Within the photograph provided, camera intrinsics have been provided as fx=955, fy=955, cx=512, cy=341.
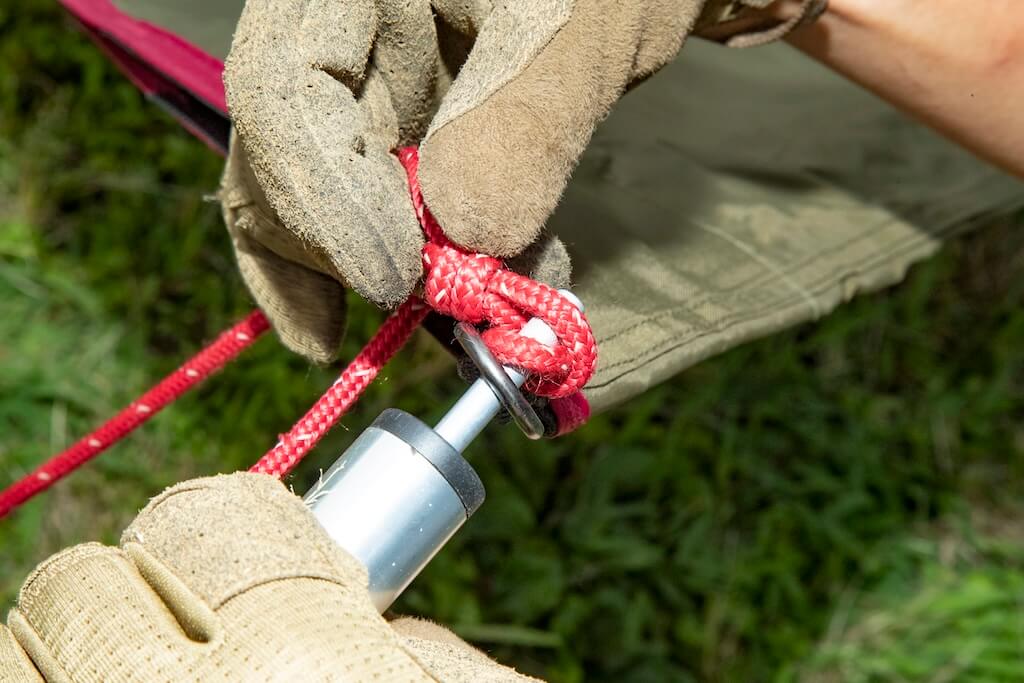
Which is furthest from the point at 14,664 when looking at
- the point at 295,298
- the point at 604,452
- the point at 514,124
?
the point at 604,452

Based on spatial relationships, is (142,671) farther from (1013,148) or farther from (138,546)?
(1013,148)

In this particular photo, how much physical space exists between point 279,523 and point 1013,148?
31.6 inches

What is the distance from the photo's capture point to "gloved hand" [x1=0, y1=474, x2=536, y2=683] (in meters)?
0.49

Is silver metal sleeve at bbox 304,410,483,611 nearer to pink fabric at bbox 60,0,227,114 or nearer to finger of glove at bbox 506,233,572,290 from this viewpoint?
finger of glove at bbox 506,233,572,290

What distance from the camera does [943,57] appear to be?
91cm

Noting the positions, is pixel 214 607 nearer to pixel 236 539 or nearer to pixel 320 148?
pixel 236 539

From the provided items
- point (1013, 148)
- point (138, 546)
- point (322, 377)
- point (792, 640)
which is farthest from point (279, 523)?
point (792, 640)

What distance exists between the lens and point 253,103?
0.60m

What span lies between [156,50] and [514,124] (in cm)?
51

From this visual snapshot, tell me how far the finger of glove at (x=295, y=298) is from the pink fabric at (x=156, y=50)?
199mm

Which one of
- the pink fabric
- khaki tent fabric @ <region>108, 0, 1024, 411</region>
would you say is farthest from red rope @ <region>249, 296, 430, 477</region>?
the pink fabric

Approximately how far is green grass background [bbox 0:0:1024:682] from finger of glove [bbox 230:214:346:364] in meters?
0.58

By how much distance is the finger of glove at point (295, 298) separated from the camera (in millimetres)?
751

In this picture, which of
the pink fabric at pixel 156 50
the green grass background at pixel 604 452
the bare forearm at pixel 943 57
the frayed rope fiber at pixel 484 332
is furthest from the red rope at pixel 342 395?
the green grass background at pixel 604 452
